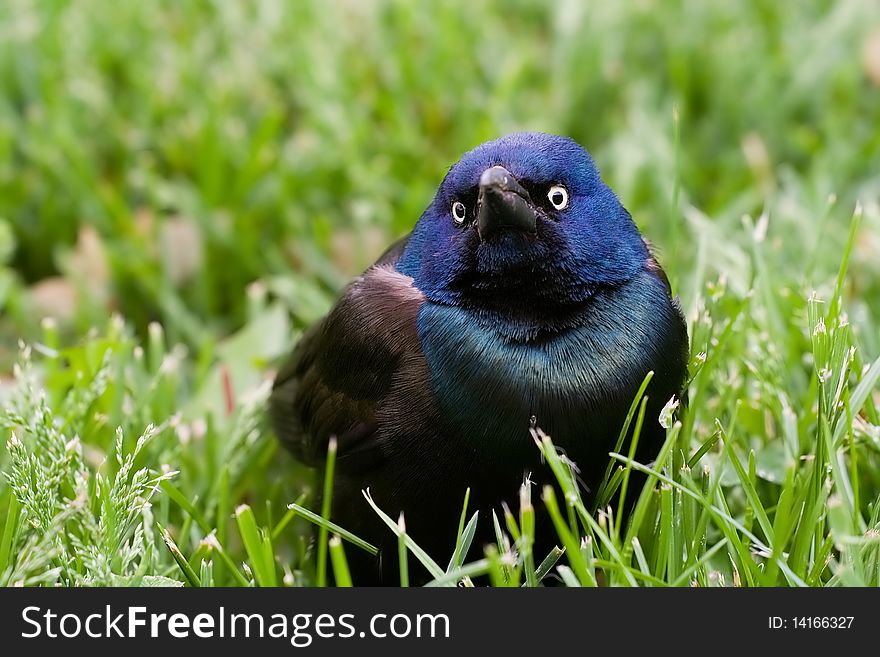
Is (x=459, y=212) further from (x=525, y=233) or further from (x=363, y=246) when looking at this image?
(x=363, y=246)

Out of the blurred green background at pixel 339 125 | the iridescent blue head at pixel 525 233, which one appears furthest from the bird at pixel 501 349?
the blurred green background at pixel 339 125

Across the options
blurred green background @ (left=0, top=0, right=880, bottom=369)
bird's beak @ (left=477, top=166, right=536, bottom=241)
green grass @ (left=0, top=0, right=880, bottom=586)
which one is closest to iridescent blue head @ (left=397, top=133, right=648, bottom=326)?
bird's beak @ (left=477, top=166, right=536, bottom=241)

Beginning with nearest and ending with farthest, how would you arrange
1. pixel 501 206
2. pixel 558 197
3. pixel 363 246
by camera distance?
pixel 501 206
pixel 558 197
pixel 363 246

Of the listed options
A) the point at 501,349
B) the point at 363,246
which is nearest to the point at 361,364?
the point at 501,349

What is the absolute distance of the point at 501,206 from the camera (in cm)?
210

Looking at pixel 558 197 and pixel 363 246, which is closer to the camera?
pixel 558 197

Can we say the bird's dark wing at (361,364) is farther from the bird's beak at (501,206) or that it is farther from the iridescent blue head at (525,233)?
the bird's beak at (501,206)

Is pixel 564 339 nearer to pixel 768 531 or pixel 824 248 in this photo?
pixel 768 531

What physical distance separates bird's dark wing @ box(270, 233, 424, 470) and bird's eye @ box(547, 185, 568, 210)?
0.33m

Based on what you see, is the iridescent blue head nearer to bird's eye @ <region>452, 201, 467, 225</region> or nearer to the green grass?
bird's eye @ <region>452, 201, 467, 225</region>

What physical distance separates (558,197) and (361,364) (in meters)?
0.54

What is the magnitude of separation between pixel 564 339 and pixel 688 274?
57.2 inches
